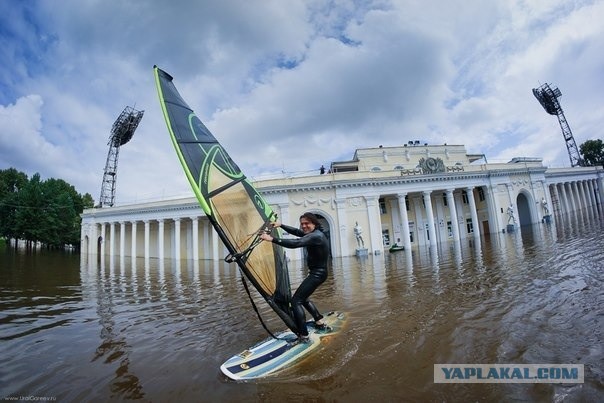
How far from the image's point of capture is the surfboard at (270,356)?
419 cm

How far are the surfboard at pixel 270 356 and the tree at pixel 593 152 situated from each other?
92.1 meters

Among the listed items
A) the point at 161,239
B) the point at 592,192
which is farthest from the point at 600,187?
the point at 161,239

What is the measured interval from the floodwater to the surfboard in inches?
5.7

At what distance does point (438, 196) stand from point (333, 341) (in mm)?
41011

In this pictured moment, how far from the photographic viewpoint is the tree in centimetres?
6862

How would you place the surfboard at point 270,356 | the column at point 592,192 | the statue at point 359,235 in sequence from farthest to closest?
the column at point 592,192 < the statue at point 359,235 < the surfboard at point 270,356

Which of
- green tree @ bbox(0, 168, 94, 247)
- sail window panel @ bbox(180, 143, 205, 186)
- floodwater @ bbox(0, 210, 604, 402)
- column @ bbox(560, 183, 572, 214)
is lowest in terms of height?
floodwater @ bbox(0, 210, 604, 402)

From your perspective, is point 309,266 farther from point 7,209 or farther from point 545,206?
point 7,209

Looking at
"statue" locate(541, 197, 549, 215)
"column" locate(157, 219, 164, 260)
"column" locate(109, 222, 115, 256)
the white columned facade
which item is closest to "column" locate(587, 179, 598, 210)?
the white columned facade

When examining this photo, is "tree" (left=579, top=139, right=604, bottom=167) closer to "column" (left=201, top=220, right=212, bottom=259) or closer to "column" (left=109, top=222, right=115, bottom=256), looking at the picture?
"column" (left=201, top=220, right=212, bottom=259)

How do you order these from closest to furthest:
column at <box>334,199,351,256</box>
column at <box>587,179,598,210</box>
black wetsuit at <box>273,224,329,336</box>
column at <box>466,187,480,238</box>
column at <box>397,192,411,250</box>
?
black wetsuit at <box>273,224,329,336</box> < column at <box>334,199,351,256</box> < column at <box>397,192,411,250</box> < column at <box>466,187,480,238</box> < column at <box>587,179,598,210</box>

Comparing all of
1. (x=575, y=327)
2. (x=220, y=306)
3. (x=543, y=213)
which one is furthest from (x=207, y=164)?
(x=543, y=213)

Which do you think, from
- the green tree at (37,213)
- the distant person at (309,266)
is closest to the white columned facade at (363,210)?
the green tree at (37,213)

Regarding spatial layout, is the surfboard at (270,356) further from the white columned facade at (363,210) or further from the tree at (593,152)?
the tree at (593,152)
